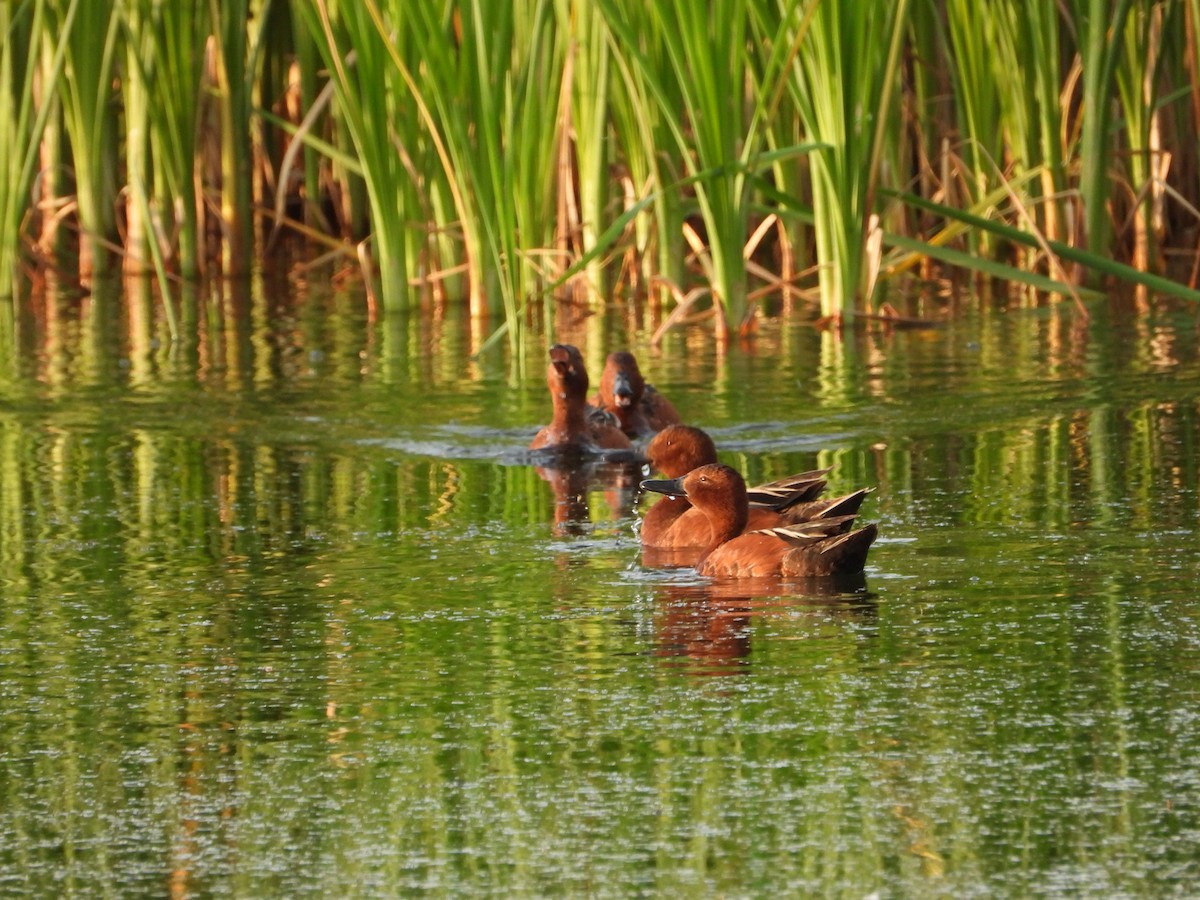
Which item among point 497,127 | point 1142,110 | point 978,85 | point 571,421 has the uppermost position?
point 978,85

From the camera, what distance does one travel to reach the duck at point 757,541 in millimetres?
5344

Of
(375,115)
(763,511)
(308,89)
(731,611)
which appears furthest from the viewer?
(308,89)

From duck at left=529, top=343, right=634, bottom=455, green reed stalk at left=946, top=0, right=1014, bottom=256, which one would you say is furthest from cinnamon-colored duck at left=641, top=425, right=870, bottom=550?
green reed stalk at left=946, top=0, right=1014, bottom=256

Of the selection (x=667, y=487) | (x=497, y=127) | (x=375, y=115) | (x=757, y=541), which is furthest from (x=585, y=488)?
(x=375, y=115)

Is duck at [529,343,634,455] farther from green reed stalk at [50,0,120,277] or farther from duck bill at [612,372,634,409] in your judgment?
green reed stalk at [50,0,120,277]

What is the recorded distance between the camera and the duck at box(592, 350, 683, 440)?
27.2ft

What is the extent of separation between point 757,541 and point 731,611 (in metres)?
0.46

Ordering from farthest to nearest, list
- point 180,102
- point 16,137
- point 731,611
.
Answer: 1. point 180,102
2. point 16,137
3. point 731,611

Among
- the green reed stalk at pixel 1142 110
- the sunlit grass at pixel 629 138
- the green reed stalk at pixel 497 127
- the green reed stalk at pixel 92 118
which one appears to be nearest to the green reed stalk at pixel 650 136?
the sunlit grass at pixel 629 138

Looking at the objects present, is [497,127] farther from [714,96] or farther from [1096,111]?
[1096,111]

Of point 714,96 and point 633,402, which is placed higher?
point 714,96

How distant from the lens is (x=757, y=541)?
5.54 m

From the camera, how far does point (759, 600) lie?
520 cm

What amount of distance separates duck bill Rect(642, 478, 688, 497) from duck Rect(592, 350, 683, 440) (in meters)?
2.17
